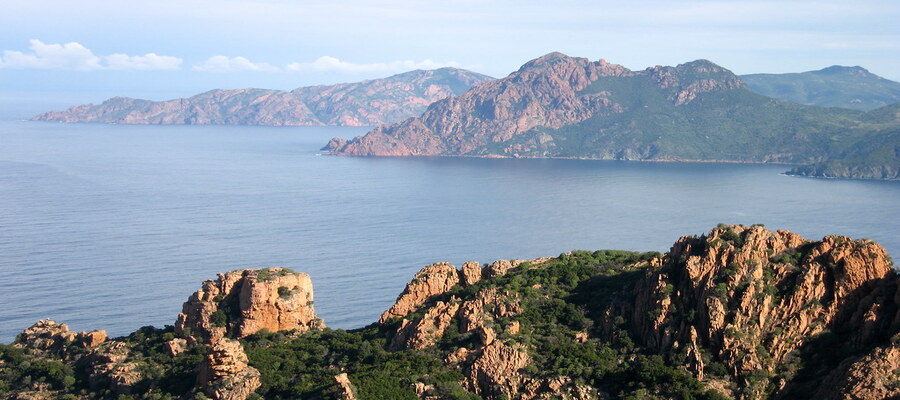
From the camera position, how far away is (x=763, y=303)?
54750mm

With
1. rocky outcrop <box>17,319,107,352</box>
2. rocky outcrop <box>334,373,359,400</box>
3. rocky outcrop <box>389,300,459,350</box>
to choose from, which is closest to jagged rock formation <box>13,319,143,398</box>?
rocky outcrop <box>17,319,107,352</box>

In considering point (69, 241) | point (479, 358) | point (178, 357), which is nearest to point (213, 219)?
point (69, 241)

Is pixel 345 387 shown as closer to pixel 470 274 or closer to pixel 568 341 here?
pixel 568 341

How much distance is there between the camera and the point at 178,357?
211ft

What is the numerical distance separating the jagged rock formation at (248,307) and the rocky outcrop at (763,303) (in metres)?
23.3

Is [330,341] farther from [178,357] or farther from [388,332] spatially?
[178,357]

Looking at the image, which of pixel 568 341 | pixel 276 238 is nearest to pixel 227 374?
pixel 568 341

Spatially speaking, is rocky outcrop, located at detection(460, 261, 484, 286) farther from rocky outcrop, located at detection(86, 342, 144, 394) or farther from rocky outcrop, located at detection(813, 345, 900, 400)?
rocky outcrop, located at detection(813, 345, 900, 400)

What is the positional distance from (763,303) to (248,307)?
110ft

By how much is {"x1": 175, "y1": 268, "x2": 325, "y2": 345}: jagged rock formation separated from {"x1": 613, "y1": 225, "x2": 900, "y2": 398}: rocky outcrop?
23313mm

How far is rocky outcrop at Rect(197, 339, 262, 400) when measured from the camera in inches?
2211

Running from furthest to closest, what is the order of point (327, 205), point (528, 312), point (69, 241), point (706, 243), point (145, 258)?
point (327, 205) < point (69, 241) < point (145, 258) < point (528, 312) < point (706, 243)

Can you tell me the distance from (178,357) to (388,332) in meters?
14.0

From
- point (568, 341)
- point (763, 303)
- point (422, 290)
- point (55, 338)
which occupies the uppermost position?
point (763, 303)
